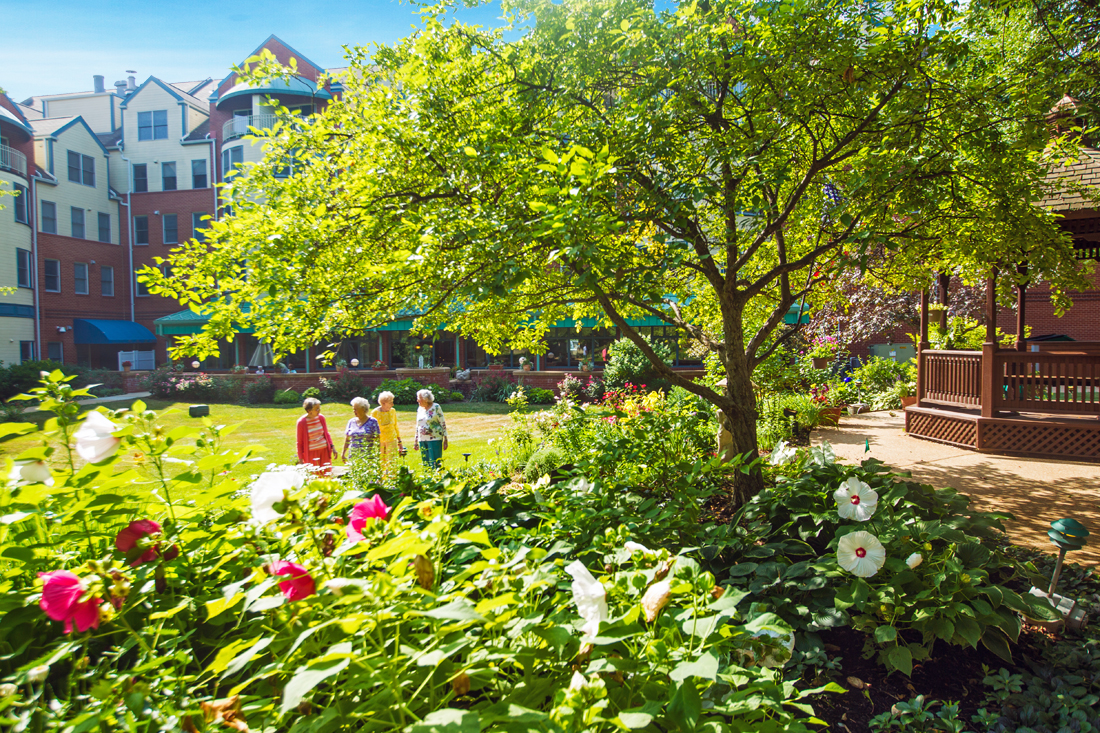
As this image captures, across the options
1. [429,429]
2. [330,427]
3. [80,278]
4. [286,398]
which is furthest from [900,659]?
[80,278]

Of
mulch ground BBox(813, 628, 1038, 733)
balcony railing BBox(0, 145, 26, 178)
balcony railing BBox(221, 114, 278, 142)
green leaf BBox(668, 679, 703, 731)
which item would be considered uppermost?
balcony railing BBox(221, 114, 278, 142)

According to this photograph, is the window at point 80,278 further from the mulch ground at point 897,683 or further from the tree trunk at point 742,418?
the mulch ground at point 897,683

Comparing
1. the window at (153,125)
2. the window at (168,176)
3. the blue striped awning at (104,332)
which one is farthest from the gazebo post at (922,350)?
the window at (153,125)

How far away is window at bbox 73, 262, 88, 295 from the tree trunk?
33859 mm

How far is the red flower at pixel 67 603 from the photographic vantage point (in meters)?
1.25

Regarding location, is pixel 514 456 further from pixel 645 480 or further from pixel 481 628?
pixel 481 628

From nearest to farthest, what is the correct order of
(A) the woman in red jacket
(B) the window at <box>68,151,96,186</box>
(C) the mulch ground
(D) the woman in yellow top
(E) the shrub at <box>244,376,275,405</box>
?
(C) the mulch ground → (A) the woman in red jacket → (D) the woman in yellow top → (E) the shrub at <box>244,376,275,405</box> → (B) the window at <box>68,151,96,186</box>

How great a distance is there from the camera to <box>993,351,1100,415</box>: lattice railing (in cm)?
862

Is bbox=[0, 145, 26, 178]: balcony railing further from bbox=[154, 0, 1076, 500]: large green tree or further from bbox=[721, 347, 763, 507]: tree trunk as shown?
bbox=[721, 347, 763, 507]: tree trunk

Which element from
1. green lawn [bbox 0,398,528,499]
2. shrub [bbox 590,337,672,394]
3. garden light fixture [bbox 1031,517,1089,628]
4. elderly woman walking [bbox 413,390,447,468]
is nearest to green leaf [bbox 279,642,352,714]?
garden light fixture [bbox 1031,517,1089,628]

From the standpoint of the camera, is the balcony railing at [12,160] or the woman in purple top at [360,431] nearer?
the woman in purple top at [360,431]

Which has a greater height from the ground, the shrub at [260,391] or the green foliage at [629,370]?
the green foliage at [629,370]

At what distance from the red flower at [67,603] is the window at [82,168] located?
3648 centimetres

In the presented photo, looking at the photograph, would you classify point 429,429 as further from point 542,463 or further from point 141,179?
point 141,179
